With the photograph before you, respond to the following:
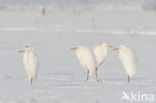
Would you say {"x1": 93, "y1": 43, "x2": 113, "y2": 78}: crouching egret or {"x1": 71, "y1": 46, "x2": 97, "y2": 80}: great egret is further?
{"x1": 93, "y1": 43, "x2": 113, "y2": 78}: crouching egret

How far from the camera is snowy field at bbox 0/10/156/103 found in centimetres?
830

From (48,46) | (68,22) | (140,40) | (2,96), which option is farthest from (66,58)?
(68,22)

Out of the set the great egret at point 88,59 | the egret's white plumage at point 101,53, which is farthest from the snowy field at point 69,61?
the egret's white plumage at point 101,53

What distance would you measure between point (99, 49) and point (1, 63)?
12.1 feet

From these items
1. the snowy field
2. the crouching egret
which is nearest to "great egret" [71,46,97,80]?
the snowy field

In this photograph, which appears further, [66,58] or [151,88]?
[66,58]

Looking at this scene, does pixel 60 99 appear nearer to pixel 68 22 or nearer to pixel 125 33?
pixel 125 33

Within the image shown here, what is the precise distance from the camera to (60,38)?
23141mm

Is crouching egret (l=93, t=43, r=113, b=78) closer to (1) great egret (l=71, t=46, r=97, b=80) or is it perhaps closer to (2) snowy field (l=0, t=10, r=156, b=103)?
(2) snowy field (l=0, t=10, r=156, b=103)

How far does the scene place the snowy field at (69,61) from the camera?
8.30 meters

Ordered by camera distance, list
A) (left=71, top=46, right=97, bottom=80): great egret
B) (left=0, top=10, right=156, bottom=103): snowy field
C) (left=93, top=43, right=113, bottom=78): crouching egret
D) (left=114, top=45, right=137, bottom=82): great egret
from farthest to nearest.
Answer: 1. (left=93, top=43, right=113, bottom=78): crouching egret
2. (left=71, top=46, right=97, bottom=80): great egret
3. (left=114, top=45, right=137, bottom=82): great egret
4. (left=0, top=10, right=156, bottom=103): snowy field

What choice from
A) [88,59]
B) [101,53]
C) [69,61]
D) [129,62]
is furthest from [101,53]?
[69,61]

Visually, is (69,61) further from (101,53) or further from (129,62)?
(129,62)

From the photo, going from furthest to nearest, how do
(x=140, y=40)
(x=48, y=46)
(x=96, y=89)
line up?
1. (x=140, y=40)
2. (x=48, y=46)
3. (x=96, y=89)
